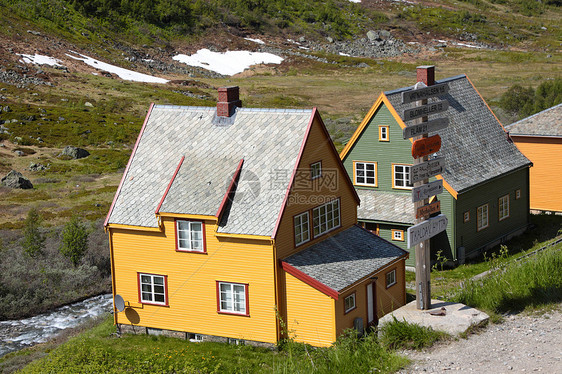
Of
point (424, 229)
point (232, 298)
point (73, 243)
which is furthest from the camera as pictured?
→ point (73, 243)

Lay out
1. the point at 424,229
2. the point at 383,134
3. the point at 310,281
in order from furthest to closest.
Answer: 1. the point at 383,134
2. the point at 310,281
3. the point at 424,229

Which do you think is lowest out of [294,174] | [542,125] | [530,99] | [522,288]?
[522,288]

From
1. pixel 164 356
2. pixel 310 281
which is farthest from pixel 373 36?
pixel 164 356

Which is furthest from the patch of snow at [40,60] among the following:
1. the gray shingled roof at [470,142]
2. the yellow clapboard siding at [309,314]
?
the yellow clapboard siding at [309,314]

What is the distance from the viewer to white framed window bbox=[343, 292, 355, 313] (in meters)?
24.7

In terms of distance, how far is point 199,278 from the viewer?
25797 millimetres

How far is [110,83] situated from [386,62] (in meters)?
50.0

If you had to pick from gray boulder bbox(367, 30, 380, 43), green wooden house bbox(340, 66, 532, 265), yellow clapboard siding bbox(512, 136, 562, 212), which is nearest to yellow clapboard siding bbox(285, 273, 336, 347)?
green wooden house bbox(340, 66, 532, 265)

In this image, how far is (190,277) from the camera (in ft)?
85.1

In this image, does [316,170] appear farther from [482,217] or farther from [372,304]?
[482,217]

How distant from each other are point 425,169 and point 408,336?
5021 millimetres

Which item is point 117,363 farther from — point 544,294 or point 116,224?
point 544,294

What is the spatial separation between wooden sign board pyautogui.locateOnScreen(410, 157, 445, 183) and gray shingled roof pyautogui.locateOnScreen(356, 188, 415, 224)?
495 inches

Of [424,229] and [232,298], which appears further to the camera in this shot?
[232,298]
